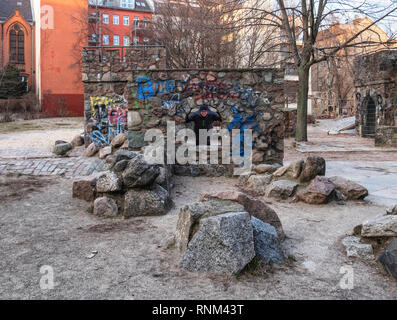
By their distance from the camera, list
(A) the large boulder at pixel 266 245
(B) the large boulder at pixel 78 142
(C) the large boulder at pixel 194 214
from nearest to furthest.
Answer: (A) the large boulder at pixel 266 245, (C) the large boulder at pixel 194 214, (B) the large boulder at pixel 78 142

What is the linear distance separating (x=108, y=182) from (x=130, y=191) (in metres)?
0.37

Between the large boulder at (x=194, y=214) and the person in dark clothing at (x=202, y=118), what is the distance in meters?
4.80

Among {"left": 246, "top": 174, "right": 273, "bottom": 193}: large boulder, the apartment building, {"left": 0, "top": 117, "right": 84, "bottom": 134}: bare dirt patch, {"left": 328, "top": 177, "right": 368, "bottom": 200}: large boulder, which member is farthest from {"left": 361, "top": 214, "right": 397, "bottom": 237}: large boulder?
the apartment building

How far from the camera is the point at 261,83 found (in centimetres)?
857

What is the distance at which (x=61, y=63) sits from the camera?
31.0 m

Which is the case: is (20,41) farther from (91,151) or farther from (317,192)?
(317,192)

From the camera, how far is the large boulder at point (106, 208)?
5691 millimetres

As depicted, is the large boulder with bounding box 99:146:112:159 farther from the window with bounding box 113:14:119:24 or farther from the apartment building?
the window with bounding box 113:14:119:24

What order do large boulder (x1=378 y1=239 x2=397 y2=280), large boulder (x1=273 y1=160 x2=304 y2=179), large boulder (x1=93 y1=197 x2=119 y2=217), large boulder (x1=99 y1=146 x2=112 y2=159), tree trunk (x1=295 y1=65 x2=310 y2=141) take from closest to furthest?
1. large boulder (x1=378 y1=239 x2=397 y2=280)
2. large boulder (x1=93 y1=197 x2=119 y2=217)
3. large boulder (x1=273 y1=160 x2=304 y2=179)
4. large boulder (x1=99 y1=146 x2=112 y2=159)
5. tree trunk (x1=295 y1=65 x2=310 y2=141)

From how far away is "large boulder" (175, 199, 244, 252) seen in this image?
12.9 ft

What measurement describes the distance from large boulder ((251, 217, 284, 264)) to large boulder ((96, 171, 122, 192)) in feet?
8.28
